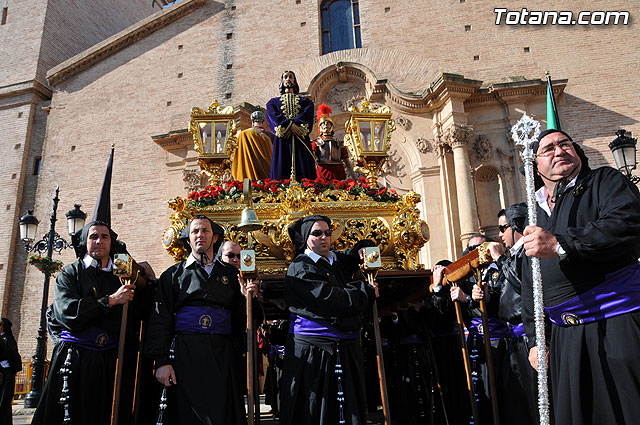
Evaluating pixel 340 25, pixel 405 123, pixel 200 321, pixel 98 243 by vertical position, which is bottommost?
pixel 200 321

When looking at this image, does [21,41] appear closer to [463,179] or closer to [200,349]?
[463,179]

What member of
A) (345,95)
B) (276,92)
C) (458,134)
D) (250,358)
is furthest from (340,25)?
(250,358)

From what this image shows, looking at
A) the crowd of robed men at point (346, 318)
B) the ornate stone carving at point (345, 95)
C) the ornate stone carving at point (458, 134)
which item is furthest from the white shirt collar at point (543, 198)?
the ornate stone carving at point (345, 95)

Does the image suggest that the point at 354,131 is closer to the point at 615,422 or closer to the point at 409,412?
the point at 409,412

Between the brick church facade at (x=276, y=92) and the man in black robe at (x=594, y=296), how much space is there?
10.9 m

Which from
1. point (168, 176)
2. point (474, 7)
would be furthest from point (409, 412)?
point (474, 7)

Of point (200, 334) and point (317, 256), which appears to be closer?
point (200, 334)

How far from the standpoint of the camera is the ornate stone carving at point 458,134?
1388cm

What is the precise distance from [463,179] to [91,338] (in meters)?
11.3

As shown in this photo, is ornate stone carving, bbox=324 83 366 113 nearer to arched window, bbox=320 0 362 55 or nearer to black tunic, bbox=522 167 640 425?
arched window, bbox=320 0 362 55

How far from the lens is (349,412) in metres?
3.62

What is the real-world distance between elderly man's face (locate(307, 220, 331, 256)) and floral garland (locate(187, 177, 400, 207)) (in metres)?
1.44

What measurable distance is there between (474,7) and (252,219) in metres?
14.6

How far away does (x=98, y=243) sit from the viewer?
4395 mm
